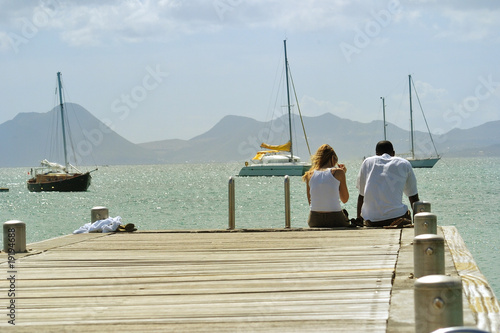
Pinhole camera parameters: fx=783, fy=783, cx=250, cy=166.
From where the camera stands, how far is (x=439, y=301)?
3637 millimetres

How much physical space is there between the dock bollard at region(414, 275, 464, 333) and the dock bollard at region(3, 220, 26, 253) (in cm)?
547

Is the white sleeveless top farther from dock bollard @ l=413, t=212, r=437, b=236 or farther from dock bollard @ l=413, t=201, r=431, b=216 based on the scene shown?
dock bollard @ l=413, t=212, r=437, b=236

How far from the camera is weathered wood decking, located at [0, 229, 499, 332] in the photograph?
4699 mm

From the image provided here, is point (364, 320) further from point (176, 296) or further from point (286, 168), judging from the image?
point (286, 168)

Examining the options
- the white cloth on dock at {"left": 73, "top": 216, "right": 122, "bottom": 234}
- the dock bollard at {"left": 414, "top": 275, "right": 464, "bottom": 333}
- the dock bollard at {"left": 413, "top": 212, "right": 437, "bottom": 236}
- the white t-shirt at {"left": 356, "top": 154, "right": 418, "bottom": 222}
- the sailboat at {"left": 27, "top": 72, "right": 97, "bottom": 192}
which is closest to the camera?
the dock bollard at {"left": 414, "top": 275, "right": 464, "bottom": 333}

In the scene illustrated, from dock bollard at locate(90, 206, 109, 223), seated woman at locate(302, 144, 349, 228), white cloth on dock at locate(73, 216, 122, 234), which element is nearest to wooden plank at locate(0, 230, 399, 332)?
seated woman at locate(302, 144, 349, 228)

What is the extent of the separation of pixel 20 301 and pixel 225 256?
266 centimetres

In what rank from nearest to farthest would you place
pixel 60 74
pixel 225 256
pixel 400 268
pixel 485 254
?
pixel 400 268, pixel 225 256, pixel 485 254, pixel 60 74

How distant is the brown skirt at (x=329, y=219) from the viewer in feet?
34.2

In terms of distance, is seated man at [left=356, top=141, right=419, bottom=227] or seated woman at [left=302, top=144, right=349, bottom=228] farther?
seated woman at [left=302, top=144, right=349, bottom=228]

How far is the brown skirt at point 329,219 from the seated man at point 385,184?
0.45 m

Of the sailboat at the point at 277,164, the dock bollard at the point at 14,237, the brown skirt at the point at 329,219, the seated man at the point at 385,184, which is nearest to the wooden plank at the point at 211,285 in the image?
the dock bollard at the point at 14,237

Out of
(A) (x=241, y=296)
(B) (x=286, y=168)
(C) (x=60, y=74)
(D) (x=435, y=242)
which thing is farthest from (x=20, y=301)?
(B) (x=286, y=168)

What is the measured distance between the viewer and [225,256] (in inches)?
305
